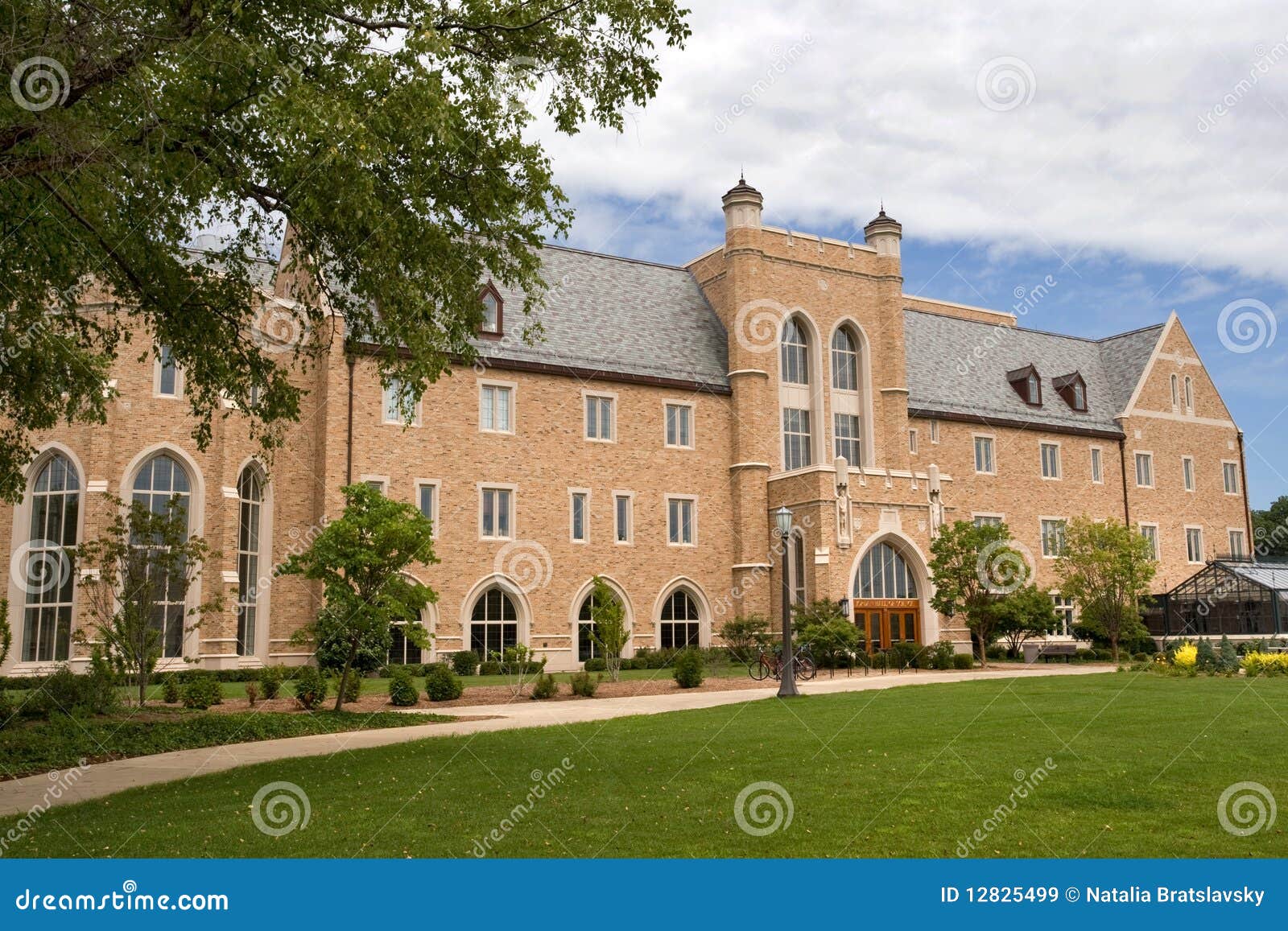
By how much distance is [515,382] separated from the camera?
33.4m

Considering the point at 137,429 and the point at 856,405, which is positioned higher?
the point at 856,405

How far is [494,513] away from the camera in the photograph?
32.6 m

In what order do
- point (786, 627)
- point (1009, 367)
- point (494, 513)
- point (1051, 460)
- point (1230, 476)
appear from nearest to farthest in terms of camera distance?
point (786, 627)
point (494, 513)
point (1051, 460)
point (1009, 367)
point (1230, 476)

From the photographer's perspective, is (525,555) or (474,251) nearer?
(474,251)

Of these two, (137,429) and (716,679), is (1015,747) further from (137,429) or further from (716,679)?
(137,429)

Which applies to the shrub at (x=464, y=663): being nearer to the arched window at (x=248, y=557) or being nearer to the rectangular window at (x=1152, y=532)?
the arched window at (x=248, y=557)

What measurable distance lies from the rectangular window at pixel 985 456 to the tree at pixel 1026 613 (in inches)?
363

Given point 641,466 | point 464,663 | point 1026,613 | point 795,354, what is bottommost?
point 464,663

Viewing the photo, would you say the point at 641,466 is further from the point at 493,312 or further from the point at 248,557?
the point at 248,557

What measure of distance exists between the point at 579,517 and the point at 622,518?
1.53 meters

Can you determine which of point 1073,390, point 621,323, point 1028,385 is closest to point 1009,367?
point 1028,385

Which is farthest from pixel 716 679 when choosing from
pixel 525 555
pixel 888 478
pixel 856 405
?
pixel 856 405

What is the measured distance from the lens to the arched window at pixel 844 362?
38.8m

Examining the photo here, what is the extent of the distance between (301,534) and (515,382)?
766 cm
